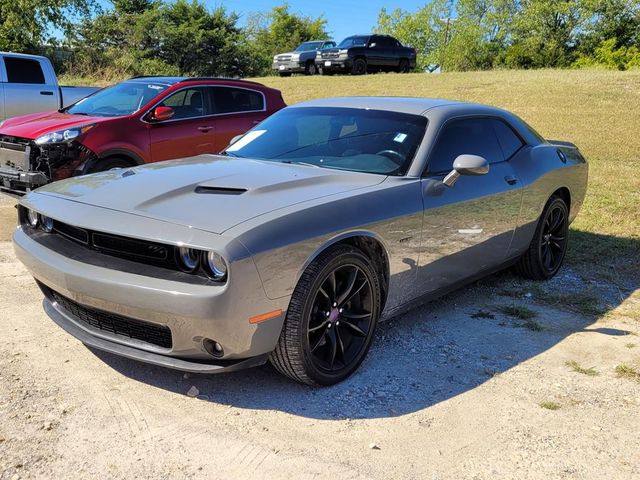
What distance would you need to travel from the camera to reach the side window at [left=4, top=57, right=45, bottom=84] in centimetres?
1087

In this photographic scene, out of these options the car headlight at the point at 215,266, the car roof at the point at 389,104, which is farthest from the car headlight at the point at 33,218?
the car roof at the point at 389,104

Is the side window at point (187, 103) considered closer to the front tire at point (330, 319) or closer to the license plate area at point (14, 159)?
the license plate area at point (14, 159)

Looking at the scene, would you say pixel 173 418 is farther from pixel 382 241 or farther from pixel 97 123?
pixel 97 123

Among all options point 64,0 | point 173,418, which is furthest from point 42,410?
point 64,0

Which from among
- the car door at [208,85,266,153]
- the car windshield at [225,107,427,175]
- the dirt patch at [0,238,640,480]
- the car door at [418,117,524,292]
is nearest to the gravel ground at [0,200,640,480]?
the dirt patch at [0,238,640,480]

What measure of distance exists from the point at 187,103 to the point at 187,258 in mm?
5228

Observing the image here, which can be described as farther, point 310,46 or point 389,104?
point 310,46

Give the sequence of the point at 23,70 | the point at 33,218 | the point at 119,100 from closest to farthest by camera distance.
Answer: the point at 33,218 < the point at 119,100 < the point at 23,70

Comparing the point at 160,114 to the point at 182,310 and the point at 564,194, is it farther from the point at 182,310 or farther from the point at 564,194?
the point at 182,310

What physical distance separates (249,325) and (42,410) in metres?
1.10

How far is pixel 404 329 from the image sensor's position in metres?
4.43

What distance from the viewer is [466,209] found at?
4.35 m

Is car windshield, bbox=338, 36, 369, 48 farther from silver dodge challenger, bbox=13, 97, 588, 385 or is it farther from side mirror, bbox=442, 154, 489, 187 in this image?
side mirror, bbox=442, 154, 489, 187

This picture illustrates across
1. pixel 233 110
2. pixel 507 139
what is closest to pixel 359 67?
pixel 233 110
